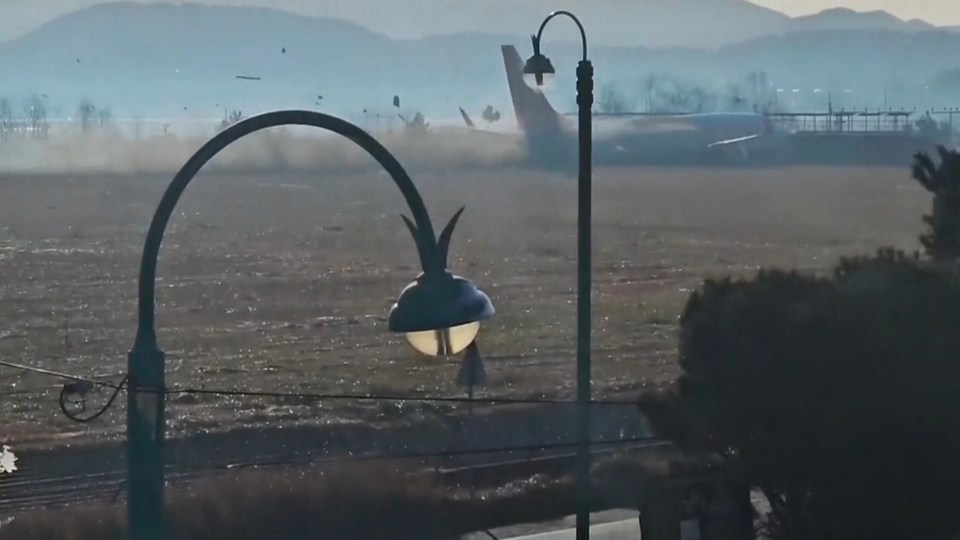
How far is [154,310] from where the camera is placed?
5426 mm

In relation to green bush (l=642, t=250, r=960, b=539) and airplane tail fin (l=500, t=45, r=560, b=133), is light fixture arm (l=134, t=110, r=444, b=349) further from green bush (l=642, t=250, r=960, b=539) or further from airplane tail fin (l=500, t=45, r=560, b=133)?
airplane tail fin (l=500, t=45, r=560, b=133)

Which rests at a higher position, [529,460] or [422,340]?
[422,340]

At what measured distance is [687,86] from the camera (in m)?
22.8

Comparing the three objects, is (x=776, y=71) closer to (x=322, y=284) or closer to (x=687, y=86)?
(x=687, y=86)

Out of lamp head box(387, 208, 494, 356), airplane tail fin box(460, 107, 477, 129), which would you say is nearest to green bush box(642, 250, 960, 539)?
lamp head box(387, 208, 494, 356)

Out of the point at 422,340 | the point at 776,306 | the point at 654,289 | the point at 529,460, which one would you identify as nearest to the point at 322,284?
the point at 654,289

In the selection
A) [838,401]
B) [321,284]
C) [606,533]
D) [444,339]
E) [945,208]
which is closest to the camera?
[444,339]

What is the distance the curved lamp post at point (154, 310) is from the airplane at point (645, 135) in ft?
42.4

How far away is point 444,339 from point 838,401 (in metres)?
2.40

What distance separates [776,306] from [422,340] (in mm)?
2538

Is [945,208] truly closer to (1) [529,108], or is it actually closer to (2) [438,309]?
(2) [438,309]

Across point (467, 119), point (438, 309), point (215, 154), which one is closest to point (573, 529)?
point (438, 309)

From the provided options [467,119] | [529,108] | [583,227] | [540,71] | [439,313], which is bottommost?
[439,313]

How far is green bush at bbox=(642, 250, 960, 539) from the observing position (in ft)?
22.5
